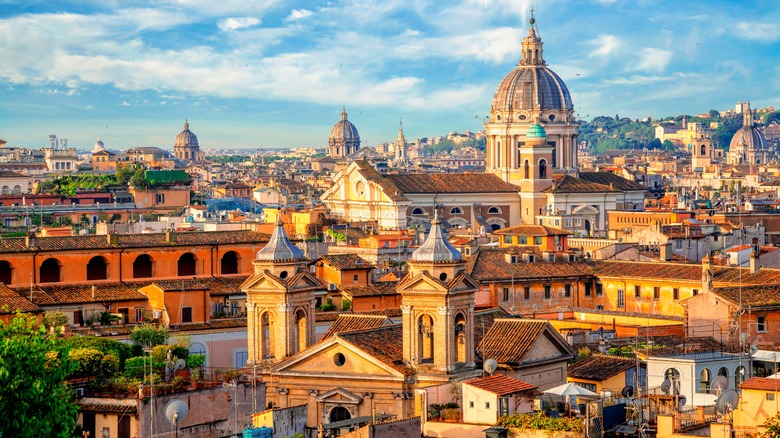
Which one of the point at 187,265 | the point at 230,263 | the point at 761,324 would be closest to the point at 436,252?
the point at 761,324

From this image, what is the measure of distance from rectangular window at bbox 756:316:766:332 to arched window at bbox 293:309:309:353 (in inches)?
442

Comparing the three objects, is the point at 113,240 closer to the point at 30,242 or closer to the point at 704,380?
the point at 30,242

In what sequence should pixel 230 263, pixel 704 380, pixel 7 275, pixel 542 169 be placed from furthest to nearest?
pixel 542 169 → pixel 230 263 → pixel 7 275 → pixel 704 380

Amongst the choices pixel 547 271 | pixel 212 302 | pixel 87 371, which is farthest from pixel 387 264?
pixel 87 371

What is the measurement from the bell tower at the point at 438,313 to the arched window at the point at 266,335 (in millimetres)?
2303

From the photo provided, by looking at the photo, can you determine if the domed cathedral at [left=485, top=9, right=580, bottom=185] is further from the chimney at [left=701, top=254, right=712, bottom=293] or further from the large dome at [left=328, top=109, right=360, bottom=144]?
the large dome at [left=328, top=109, right=360, bottom=144]

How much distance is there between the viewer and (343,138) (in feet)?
640

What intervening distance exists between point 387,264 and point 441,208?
29.4m

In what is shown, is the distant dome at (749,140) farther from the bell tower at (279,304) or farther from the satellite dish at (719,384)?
the satellite dish at (719,384)

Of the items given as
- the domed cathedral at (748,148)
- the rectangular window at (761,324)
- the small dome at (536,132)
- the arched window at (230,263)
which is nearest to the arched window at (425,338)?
the rectangular window at (761,324)

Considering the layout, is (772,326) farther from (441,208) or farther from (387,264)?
(441,208)

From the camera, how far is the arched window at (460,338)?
Answer: 2462 centimetres

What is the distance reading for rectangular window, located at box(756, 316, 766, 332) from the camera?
1334 inches

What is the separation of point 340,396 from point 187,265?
13.9m
